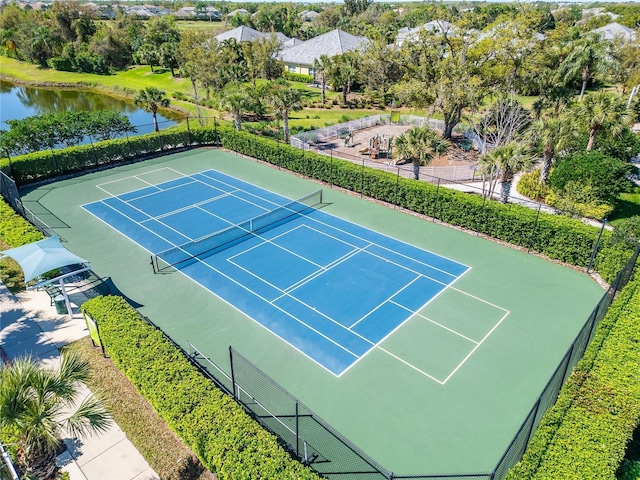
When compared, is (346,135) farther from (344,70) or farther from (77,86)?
(77,86)

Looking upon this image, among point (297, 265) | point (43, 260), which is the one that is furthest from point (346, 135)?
point (43, 260)

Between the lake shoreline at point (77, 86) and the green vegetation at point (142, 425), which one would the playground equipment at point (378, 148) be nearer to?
the green vegetation at point (142, 425)

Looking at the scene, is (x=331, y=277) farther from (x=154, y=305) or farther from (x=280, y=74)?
(x=280, y=74)

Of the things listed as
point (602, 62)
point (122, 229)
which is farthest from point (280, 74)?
point (122, 229)

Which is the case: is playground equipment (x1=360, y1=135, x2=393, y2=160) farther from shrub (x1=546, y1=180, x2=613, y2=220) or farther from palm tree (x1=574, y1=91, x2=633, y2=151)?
shrub (x1=546, y1=180, x2=613, y2=220)

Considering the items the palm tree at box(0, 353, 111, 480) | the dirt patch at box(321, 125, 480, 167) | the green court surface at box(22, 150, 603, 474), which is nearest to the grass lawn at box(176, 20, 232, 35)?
the dirt patch at box(321, 125, 480, 167)
